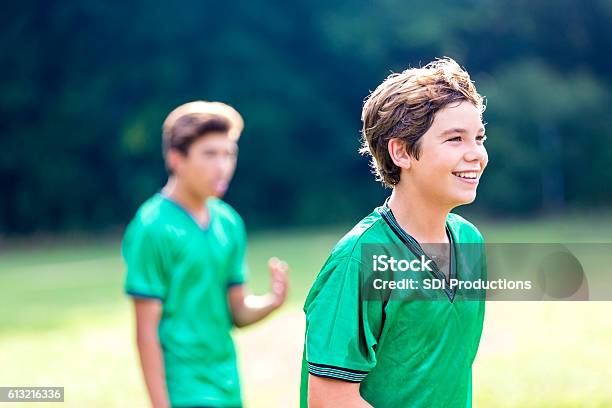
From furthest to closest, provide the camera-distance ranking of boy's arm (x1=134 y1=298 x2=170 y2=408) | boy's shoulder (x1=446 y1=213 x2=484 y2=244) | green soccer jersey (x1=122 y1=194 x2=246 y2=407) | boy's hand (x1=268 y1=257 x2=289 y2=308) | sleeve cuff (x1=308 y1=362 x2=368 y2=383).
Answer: boy's hand (x1=268 y1=257 x2=289 y2=308), green soccer jersey (x1=122 y1=194 x2=246 y2=407), boy's arm (x1=134 y1=298 x2=170 y2=408), boy's shoulder (x1=446 y1=213 x2=484 y2=244), sleeve cuff (x1=308 y1=362 x2=368 y2=383)

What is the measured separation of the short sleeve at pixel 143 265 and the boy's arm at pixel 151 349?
0.04 meters

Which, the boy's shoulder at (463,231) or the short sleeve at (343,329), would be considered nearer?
the short sleeve at (343,329)

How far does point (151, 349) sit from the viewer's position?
378 centimetres

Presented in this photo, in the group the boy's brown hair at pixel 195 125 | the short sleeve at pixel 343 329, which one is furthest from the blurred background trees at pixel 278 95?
the short sleeve at pixel 343 329

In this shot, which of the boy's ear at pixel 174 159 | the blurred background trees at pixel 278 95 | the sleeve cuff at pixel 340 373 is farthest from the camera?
the blurred background trees at pixel 278 95

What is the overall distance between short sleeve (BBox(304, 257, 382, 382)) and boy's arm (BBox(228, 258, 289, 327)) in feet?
5.22

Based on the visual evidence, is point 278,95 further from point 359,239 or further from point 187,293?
point 359,239

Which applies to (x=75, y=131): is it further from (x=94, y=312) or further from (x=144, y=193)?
(x=94, y=312)

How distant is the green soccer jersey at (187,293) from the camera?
3.87 m

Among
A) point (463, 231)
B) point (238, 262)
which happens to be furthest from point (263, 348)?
point (463, 231)

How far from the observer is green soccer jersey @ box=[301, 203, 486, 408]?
242cm

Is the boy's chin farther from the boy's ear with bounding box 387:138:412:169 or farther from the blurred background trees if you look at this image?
the blurred background trees

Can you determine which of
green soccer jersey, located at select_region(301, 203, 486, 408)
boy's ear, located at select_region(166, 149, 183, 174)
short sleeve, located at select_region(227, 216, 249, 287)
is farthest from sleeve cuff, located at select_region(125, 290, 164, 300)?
green soccer jersey, located at select_region(301, 203, 486, 408)

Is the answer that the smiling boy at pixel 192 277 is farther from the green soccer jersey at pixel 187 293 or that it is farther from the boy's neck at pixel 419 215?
the boy's neck at pixel 419 215
